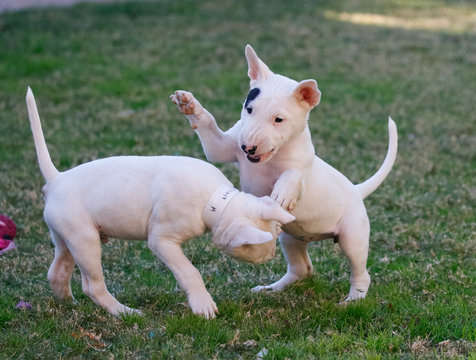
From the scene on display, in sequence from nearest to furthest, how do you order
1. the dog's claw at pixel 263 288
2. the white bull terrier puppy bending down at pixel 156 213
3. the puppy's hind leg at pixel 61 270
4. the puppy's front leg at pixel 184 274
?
1. the white bull terrier puppy bending down at pixel 156 213
2. the puppy's front leg at pixel 184 274
3. the puppy's hind leg at pixel 61 270
4. the dog's claw at pixel 263 288

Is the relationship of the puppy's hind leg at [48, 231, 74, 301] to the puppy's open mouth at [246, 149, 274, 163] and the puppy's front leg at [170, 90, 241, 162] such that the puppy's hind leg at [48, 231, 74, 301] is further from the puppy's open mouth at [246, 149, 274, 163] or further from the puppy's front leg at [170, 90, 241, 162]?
the puppy's open mouth at [246, 149, 274, 163]

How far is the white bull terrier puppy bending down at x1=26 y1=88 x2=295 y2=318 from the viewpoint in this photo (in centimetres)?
392

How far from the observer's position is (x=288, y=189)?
4039 millimetres

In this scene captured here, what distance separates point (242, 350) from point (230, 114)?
19.5ft

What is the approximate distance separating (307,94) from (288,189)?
49 cm

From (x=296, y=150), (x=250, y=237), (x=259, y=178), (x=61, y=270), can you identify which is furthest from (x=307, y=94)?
(x=61, y=270)

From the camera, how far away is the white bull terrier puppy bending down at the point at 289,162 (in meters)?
4.02

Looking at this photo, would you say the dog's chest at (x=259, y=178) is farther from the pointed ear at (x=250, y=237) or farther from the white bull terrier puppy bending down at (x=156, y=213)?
the pointed ear at (x=250, y=237)

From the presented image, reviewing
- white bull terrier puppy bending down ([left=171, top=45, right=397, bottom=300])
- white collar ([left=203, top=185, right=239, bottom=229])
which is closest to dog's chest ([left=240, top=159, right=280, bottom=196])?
white bull terrier puppy bending down ([left=171, top=45, right=397, bottom=300])

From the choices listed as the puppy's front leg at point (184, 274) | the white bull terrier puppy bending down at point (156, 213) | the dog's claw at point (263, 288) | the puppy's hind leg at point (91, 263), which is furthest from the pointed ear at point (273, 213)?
the dog's claw at point (263, 288)

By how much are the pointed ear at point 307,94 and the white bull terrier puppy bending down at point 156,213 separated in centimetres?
54

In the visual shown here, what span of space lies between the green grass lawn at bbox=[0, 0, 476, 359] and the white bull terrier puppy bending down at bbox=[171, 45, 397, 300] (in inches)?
14.6

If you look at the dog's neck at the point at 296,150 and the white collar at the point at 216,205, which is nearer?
the white collar at the point at 216,205

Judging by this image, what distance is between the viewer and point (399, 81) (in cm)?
1154
